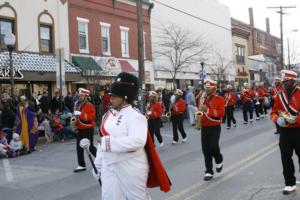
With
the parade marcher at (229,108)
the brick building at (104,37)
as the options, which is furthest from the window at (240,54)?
the parade marcher at (229,108)

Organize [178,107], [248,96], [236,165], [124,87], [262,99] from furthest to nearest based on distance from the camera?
[262,99], [248,96], [178,107], [236,165], [124,87]

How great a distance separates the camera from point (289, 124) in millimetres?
7125

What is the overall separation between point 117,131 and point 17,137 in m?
10.3

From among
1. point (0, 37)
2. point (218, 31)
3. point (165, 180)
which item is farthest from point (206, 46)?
point (165, 180)

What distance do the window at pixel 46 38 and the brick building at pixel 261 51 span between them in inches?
1273

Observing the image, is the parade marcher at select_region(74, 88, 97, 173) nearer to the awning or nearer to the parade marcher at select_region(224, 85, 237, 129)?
the parade marcher at select_region(224, 85, 237, 129)

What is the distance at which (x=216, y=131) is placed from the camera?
9031 millimetres

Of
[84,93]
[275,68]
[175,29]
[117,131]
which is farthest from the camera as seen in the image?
[275,68]

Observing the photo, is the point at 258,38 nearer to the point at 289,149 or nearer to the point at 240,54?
the point at 240,54

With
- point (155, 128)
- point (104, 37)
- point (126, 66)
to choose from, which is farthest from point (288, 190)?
point (126, 66)

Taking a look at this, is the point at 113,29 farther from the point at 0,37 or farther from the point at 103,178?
the point at 103,178

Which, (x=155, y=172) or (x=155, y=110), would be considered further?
(x=155, y=110)

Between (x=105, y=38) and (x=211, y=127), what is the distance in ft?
66.7

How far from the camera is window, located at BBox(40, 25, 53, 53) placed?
23750mm
